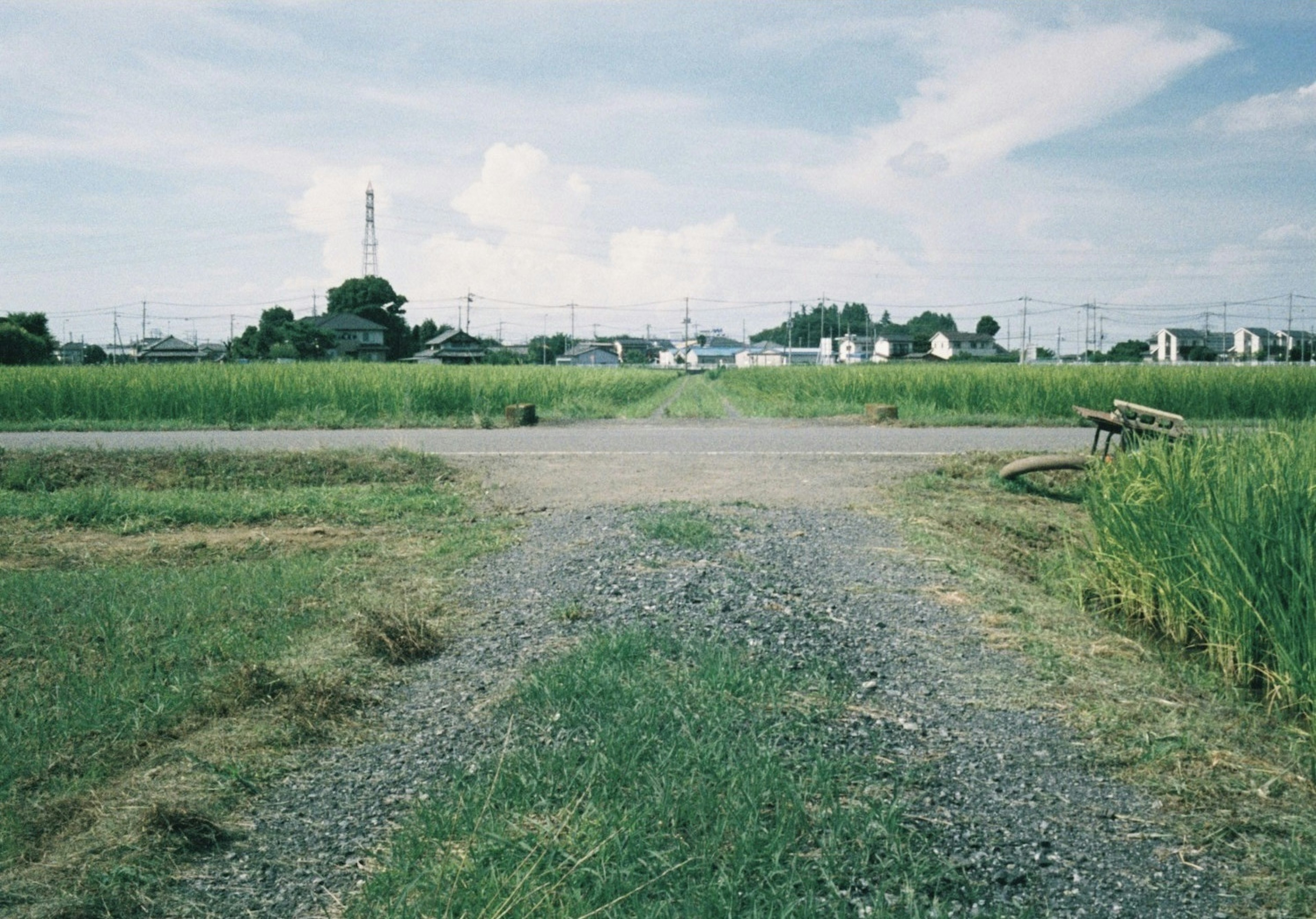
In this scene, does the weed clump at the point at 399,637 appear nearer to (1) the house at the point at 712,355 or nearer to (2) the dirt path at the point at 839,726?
(2) the dirt path at the point at 839,726

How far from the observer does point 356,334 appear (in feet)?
251

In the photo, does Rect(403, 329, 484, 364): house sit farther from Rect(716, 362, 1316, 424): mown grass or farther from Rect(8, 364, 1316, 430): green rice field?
Rect(716, 362, 1316, 424): mown grass

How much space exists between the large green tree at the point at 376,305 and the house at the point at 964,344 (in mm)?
60146

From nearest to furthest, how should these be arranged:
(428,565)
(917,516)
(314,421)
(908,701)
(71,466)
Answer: (908,701) → (428,565) → (917,516) → (71,466) → (314,421)

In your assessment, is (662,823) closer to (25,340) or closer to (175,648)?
(175,648)

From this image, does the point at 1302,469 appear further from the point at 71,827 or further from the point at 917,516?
the point at 71,827

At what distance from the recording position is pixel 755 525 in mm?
7559

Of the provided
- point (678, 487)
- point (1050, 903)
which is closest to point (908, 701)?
point (1050, 903)

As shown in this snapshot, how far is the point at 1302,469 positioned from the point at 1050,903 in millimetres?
3532

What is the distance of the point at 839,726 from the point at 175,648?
11.2ft

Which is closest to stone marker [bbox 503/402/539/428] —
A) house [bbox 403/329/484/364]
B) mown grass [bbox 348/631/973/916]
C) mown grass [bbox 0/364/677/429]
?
mown grass [bbox 0/364/677/429]

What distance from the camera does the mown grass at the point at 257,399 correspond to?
19422mm

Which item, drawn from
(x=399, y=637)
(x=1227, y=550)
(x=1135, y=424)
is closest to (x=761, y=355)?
(x=1135, y=424)

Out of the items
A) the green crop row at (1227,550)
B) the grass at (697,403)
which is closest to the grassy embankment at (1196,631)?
the green crop row at (1227,550)
